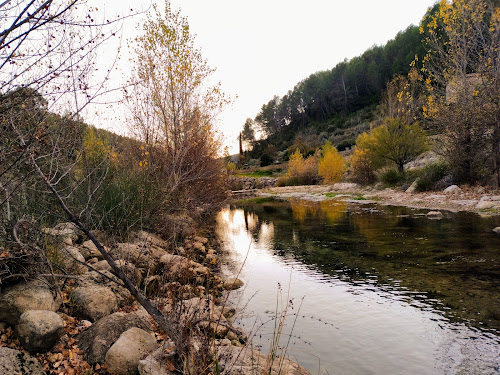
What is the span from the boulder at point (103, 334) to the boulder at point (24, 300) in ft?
1.64

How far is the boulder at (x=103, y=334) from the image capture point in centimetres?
295

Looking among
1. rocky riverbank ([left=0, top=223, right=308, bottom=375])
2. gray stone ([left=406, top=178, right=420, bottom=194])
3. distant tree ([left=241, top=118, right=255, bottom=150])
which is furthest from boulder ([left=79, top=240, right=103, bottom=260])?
distant tree ([left=241, top=118, right=255, bottom=150])

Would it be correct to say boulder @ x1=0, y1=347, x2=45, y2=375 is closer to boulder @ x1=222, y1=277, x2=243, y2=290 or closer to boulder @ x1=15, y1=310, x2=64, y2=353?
boulder @ x1=15, y1=310, x2=64, y2=353

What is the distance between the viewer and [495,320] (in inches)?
161

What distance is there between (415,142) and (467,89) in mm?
8184

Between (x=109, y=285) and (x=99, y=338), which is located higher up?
(x=109, y=285)

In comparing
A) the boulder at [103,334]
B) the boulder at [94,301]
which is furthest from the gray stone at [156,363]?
the boulder at [94,301]

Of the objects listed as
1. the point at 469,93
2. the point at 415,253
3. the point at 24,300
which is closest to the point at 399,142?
the point at 469,93

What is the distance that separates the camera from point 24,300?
10.4 ft

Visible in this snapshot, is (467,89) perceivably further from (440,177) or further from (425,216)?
(425,216)

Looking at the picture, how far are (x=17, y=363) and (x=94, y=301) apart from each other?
125cm

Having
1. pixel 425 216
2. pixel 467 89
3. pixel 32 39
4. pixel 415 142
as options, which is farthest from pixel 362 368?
pixel 415 142

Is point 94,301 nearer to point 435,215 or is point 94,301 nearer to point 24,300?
point 24,300

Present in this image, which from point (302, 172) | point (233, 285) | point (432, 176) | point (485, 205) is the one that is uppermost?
point (302, 172)
